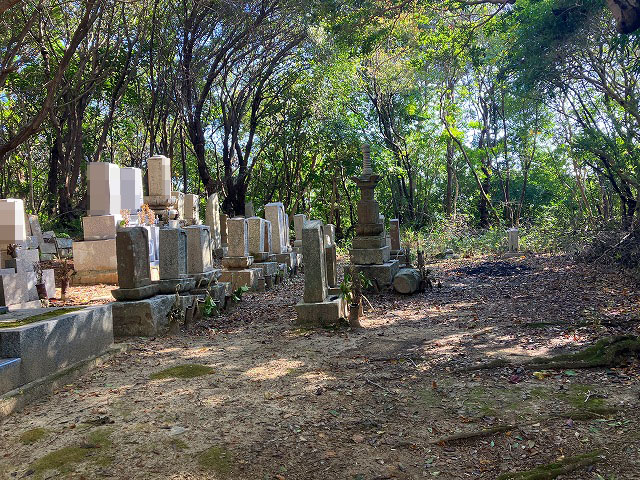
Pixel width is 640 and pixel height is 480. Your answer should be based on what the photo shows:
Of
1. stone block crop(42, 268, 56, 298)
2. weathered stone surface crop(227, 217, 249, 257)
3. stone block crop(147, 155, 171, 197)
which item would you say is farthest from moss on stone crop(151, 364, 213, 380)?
stone block crop(147, 155, 171, 197)

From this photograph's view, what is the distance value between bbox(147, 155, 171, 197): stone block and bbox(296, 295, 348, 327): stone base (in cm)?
924

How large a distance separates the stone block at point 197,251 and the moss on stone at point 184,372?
3357 mm

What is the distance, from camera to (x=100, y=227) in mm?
12375

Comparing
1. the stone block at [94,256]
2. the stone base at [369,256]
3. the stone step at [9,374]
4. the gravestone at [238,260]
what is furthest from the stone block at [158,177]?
the stone step at [9,374]

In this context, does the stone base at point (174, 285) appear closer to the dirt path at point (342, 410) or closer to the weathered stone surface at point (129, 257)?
the weathered stone surface at point (129, 257)

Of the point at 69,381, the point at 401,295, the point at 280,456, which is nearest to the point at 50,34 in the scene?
the point at 401,295

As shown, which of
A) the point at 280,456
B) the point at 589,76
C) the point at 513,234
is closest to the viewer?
the point at 280,456

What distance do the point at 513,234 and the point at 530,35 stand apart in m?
7.76

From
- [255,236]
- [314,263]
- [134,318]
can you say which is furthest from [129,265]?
[255,236]

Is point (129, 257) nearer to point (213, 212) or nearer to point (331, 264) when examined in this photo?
point (331, 264)

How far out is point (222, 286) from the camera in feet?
30.5

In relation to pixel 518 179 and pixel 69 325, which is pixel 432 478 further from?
pixel 518 179

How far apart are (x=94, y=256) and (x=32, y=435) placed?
8.85 meters

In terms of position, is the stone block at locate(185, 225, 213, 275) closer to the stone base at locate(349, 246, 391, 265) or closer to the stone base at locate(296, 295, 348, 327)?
the stone base at locate(296, 295, 348, 327)
